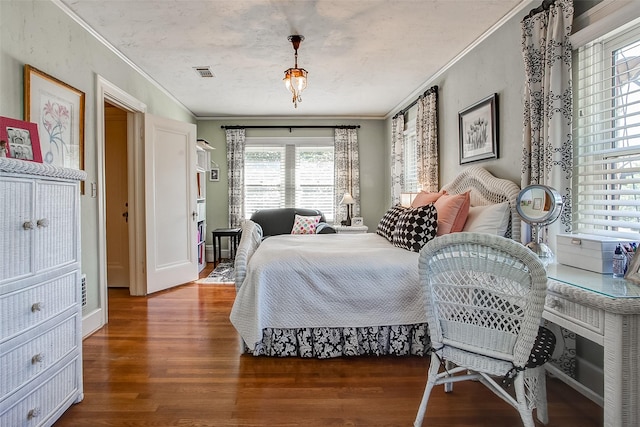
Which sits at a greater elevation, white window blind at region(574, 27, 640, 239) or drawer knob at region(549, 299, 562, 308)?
white window blind at region(574, 27, 640, 239)

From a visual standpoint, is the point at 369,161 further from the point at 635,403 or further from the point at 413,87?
the point at 635,403

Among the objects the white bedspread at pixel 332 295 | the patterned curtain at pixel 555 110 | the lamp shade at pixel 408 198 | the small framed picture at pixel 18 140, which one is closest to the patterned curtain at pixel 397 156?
the lamp shade at pixel 408 198

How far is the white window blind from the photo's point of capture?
1.94 m

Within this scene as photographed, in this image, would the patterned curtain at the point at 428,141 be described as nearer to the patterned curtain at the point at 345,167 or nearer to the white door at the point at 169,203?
the patterned curtain at the point at 345,167

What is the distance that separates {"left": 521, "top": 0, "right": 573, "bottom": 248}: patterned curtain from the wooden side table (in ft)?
14.7

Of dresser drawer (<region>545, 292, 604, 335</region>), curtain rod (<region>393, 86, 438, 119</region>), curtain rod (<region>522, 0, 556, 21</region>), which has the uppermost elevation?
curtain rod (<region>393, 86, 438, 119</region>)

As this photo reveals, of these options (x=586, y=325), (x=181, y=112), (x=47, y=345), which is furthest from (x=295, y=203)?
(x=586, y=325)

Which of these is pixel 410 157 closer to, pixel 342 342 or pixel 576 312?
pixel 342 342

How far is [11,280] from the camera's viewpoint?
149 centimetres

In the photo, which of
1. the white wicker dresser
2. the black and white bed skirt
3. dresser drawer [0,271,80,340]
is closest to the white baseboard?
the white wicker dresser

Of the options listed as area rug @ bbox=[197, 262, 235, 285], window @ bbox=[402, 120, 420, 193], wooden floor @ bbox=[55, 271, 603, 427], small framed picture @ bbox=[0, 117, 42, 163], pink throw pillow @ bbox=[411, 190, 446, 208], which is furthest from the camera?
window @ bbox=[402, 120, 420, 193]

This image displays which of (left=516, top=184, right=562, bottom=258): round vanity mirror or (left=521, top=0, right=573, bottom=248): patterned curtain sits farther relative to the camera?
(left=521, top=0, right=573, bottom=248): patterned curtain

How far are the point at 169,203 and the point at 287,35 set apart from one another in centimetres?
250

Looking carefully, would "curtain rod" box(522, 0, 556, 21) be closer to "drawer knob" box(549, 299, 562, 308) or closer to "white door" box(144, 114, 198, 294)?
"drawer knob" box(549, 299, 562, 308)
